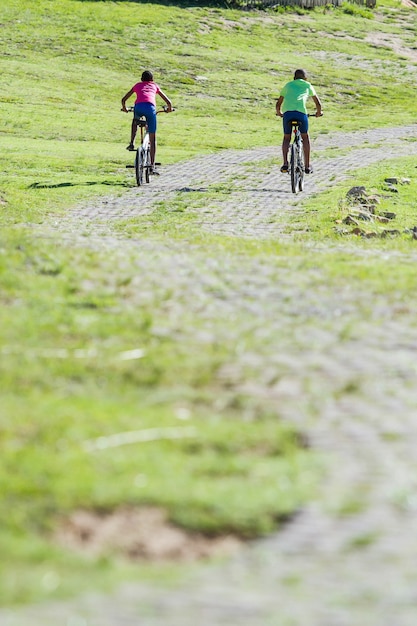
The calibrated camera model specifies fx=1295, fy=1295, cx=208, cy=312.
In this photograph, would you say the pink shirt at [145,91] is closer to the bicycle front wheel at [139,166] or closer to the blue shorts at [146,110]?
the blue shorts at [146,110]

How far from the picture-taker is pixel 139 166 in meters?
22.7

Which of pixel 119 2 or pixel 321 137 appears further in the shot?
pixel 119 2

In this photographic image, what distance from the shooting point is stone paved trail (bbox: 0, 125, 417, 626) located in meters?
4.95

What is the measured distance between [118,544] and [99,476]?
2.07 ft

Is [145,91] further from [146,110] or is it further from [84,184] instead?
[84,184]

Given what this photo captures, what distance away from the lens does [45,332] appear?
8.87 meters

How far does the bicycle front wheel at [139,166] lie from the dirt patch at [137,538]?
16.9 m

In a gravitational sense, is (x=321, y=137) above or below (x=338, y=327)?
below

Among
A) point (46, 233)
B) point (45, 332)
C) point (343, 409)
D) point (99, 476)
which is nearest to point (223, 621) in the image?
point (99, 476)

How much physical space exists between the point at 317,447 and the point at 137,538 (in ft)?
4.77

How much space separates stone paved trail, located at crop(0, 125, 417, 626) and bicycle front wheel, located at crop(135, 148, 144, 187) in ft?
24.9

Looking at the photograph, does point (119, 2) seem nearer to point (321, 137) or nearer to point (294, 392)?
point (321, 137)

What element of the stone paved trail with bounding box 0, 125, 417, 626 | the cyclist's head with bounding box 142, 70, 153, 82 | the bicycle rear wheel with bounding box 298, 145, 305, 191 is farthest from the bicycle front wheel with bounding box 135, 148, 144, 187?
the stone paved trail with bounding box 0, 125, 417, 626

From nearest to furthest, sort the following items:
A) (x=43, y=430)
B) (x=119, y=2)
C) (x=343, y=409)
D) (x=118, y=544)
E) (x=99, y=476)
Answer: (x=118, y=544)
(x=99, y=476)
(x=43, y=430)
(x=343, y=409)
(x=119, y=2)
